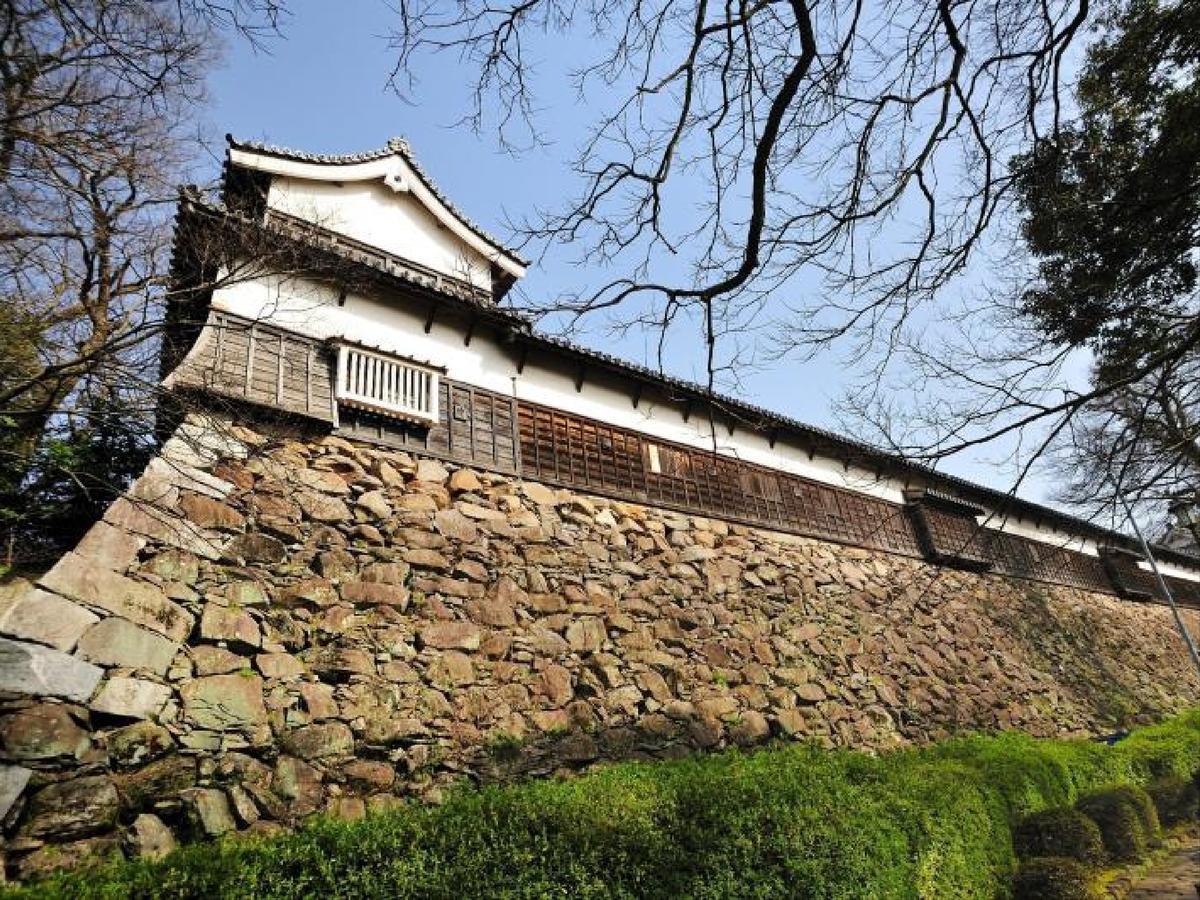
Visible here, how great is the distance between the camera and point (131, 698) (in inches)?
183

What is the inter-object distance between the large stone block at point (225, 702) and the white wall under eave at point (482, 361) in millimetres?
3349

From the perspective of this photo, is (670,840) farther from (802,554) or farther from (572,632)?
(802,554)

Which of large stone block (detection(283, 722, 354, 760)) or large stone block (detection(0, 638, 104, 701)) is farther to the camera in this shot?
large stone block (detection(283, 722, 354, 760))

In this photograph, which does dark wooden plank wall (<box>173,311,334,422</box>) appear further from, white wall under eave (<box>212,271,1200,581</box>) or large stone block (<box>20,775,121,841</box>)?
large stone block (<box>20,775,121,841</box>)

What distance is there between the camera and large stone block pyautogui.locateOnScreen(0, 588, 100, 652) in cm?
439

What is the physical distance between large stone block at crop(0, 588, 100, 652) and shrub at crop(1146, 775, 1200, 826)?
13.5 m

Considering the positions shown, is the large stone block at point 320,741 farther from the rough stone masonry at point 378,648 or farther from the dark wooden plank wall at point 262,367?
the dark wooden plank wall at point 262,367

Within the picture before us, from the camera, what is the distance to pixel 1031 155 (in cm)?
402

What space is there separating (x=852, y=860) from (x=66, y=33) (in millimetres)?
7355

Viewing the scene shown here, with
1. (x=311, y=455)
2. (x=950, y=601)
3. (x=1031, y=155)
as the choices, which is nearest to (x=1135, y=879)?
(x=950, y=601)

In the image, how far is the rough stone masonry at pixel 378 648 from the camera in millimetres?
4426

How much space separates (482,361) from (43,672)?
5.94 m

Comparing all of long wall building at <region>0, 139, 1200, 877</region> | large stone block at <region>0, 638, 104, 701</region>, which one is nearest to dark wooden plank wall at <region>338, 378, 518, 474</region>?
long wall building at <region>0, 139, 1200, 877</region>

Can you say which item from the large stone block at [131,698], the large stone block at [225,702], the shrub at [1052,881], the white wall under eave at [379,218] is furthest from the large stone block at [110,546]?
the shrub at [1052,881]
